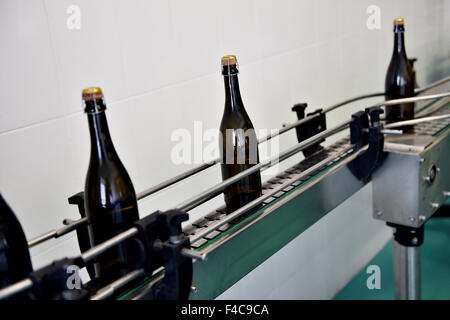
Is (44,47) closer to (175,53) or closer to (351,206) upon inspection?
(175,53)

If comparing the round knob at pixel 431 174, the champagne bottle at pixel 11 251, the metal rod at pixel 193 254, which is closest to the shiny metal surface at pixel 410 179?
the round knob at pixel 431 174

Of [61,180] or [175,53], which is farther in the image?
[175,53]

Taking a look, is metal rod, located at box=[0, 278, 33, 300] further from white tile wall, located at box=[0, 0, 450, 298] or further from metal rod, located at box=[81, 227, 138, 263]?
white tile wall, located at box=[0, 0, 450, 298]

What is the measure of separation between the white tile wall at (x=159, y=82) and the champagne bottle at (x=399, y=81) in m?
0.23

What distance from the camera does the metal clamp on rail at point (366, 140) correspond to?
84 centimetres

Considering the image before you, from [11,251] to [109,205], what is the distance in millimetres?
121

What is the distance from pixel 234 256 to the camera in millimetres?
639

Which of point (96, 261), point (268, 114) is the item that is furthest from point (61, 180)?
point (268, 114)

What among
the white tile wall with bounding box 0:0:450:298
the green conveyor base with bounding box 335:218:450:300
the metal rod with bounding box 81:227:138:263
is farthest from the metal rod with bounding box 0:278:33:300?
the green conveyor base with bounding box 335:218:450:300

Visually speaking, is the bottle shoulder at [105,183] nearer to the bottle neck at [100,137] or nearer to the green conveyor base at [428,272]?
the bottle neck at [100,137]

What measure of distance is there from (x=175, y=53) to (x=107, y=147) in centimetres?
38

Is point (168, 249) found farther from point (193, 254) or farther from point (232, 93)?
point (232, 93)

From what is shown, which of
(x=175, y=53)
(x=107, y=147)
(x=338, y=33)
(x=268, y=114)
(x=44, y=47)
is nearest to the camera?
(x=107, y=147)

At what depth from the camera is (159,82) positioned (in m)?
0.88
